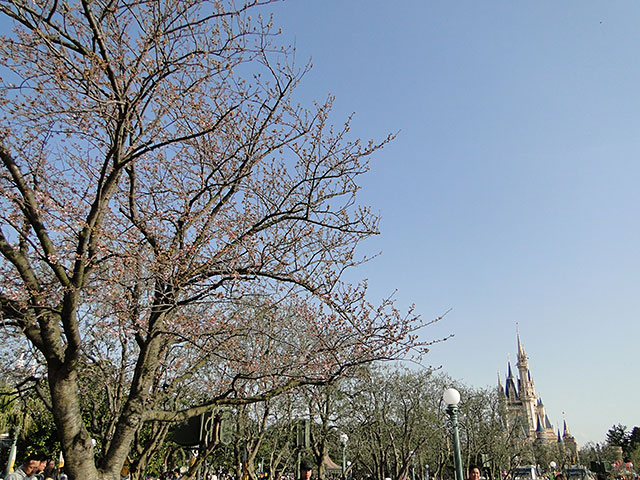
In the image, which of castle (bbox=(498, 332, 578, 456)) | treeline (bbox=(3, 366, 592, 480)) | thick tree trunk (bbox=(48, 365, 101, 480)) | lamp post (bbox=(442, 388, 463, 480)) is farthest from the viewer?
castle (bbox=(498, 332, 578, 456))

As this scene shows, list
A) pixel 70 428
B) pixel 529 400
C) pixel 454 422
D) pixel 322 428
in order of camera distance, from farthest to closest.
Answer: pixel 529 400
pixel 322 428
pixel 454 422
pixel 70 428

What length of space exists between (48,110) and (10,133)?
41.2 inches

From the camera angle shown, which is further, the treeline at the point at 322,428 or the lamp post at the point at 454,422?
the treeline at the point at 322,428

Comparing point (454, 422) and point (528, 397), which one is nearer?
point (454, 422)

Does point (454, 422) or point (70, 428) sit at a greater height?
point (454, 422)

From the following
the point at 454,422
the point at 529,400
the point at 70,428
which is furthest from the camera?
the point at 529,400

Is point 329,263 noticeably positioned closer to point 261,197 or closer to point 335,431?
point 261,197

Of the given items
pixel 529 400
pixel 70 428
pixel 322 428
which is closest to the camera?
pixel 70 428

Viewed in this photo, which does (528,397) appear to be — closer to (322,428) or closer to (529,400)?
(529,400)

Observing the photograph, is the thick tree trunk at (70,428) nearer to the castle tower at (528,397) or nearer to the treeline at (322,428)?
the treeline at (322,428)

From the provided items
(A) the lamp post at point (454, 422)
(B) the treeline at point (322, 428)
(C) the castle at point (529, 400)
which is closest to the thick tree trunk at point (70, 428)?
(B) the treeline at point (322, 428)

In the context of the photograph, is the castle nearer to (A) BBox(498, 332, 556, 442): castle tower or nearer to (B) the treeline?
(A) BBox(498, 332, 556, 442): castle tower

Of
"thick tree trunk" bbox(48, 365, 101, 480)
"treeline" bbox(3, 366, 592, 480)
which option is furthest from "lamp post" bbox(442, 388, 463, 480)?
"thick tree trunk" bbox(48, 365, 101, 480)

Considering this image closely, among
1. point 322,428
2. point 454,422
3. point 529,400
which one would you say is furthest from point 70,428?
point 529,400
